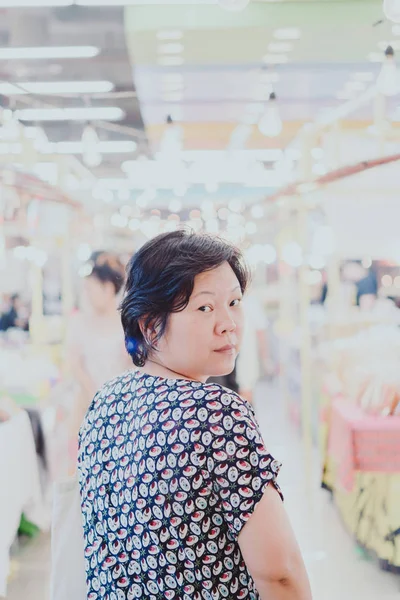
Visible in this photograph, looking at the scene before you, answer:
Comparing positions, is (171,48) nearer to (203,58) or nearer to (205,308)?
(203,58)

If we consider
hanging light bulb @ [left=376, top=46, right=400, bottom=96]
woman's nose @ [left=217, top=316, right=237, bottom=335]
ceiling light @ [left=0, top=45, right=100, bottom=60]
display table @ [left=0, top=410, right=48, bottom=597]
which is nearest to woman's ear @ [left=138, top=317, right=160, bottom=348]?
woman's nose @ [left=217, top=316, right=237, bottom=335]

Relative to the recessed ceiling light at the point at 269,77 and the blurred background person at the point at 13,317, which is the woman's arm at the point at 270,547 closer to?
the recessed ceiling light at the point at 269,77

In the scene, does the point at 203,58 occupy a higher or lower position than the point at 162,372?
higher

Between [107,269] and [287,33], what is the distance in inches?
119

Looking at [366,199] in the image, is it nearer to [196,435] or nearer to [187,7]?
[187,7]

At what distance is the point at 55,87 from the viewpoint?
7.40 m

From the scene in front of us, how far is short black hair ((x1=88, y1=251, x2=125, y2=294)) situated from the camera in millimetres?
3721

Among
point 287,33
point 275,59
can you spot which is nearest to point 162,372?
point 287,33

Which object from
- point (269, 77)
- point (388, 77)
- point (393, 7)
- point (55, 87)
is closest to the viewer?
point (393, 7)

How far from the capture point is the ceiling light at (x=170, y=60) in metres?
6.26

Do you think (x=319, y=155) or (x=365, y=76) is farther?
(x=319, y=155)

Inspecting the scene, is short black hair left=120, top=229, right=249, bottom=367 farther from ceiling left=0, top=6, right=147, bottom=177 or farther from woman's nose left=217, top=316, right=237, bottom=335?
ceiling left=0, top=6, right=147, bottom=177

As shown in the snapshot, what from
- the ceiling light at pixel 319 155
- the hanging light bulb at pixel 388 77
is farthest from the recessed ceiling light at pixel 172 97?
the hanging light bulb at pixel 388 77

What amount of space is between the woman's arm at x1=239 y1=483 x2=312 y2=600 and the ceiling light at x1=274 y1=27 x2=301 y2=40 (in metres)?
5.18
